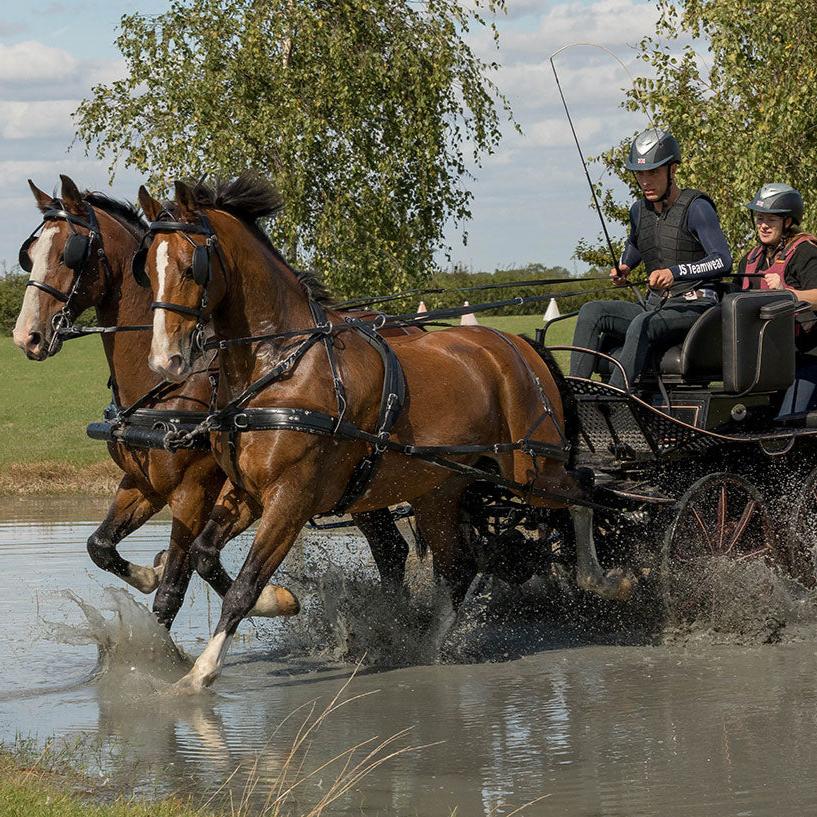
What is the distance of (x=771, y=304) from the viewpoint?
7680 mm

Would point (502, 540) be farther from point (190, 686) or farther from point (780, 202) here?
point (780, 202)

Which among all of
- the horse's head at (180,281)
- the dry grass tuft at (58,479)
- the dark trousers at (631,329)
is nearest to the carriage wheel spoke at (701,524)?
the dark trousers at (631,329)

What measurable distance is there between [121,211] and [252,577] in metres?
2.20

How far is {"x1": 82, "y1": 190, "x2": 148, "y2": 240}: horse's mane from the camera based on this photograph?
7391mm

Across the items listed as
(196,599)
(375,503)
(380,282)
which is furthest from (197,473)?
(380,282)

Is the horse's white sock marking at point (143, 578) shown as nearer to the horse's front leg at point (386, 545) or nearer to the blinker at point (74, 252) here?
the horse's front leg at point (386, 545)

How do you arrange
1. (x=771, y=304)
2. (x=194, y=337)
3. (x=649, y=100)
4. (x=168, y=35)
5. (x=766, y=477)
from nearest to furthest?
(x=194, y=337)
(x=771, y=304)
(x=766, y=477)
(x=649, y=100)
(x=168, y=35)

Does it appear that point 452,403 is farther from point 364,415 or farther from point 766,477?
point 766,477

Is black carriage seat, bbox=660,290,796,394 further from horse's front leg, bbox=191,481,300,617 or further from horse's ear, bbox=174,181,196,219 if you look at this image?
horse's ear, bbox=174,181,196,219

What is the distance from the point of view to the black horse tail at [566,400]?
7930 mm

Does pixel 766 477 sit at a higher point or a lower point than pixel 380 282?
lower

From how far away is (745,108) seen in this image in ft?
47.4

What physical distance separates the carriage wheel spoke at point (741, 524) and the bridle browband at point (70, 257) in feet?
11.8

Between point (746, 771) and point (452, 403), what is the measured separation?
2470 mm
